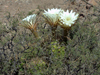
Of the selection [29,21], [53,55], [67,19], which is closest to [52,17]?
[67,19]

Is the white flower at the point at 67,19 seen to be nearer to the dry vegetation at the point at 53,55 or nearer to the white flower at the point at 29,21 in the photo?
the dry vegetation at the point at 53,55

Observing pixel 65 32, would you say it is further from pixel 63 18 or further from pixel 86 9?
pixel 86 9

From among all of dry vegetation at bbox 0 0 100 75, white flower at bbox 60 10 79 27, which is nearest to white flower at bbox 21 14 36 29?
dry vegetation at bbox 0 0 100 75

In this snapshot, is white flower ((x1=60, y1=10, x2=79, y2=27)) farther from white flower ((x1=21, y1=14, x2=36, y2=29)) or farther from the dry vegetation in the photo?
white flower ((x1=21, y1=14, x2=36, y2=29))

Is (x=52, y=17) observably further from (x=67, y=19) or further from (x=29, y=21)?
(x=29, y=21)

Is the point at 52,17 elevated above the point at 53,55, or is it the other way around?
the point at 52,17

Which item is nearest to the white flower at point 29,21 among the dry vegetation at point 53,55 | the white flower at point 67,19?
the dry vegetation at point 53,55

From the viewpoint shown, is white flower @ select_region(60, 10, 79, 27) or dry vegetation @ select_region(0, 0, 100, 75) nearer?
dry vegetation @ select_region(0, 0, 100, 75)

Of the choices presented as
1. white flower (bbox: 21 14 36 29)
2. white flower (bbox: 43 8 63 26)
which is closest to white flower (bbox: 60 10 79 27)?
white flower (bbox: 43 8 63 26)

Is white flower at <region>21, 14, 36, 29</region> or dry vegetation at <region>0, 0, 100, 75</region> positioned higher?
white flower at <region>21, 14, 36, 29</region>

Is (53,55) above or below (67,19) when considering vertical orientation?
below

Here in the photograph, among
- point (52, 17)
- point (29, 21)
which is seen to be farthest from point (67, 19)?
point (29, 21)

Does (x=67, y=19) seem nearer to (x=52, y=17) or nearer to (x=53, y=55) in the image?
(x=52, y=17)

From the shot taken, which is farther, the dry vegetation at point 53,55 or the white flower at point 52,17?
the white flower at point 52,17
